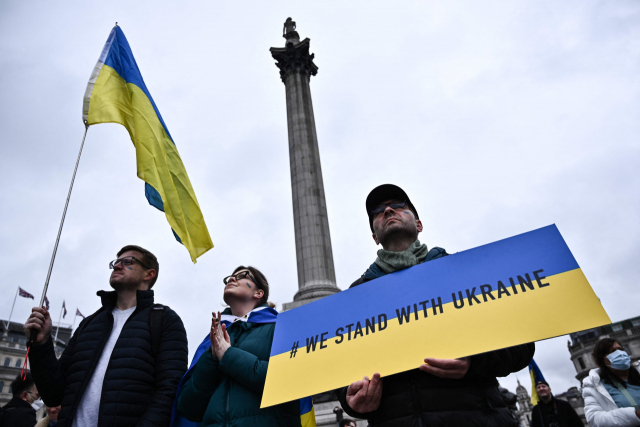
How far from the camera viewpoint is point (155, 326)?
371 cm

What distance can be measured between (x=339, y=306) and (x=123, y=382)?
1993mm

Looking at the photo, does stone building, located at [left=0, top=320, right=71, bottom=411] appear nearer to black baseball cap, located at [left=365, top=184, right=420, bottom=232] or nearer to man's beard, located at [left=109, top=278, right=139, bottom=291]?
man's beard, located at [left=109, top=278, right=139, bottom=291]

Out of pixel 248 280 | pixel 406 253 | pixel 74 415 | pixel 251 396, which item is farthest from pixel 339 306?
pixel 74 415

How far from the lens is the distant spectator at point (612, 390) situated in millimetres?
4223

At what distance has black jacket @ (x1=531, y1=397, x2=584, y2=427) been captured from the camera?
6633 millimetres

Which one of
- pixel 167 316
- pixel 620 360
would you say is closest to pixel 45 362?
pixel 167 316

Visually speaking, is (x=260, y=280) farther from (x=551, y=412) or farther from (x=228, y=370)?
(x=551, y=412)

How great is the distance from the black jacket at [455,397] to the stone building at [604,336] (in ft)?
138

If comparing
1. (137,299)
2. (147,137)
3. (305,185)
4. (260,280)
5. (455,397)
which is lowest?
(455,397)

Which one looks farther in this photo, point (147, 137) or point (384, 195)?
point (147, 137)

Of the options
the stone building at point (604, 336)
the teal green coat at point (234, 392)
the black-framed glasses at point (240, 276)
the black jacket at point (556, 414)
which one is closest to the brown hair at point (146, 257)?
the black-framed glasses at point (240, 276)

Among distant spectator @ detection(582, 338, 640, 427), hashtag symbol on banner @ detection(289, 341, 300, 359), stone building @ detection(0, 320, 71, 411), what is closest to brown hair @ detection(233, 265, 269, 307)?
hashtag symbol on banner @ detection(289, 341, 300, 359)

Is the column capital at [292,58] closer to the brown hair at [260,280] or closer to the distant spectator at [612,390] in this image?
the brown hair at [260,280]

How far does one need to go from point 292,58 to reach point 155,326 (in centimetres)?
2158
